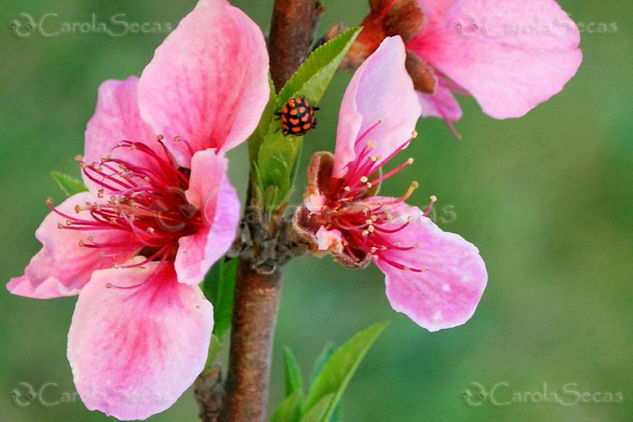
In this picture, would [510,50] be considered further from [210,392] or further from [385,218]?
[210,392]

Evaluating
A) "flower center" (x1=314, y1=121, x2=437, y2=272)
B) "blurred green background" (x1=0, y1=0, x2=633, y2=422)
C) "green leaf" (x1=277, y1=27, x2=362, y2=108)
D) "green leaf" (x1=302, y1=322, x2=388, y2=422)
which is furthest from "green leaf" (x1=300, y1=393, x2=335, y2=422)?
"blurred green background" (x1=0, y1=0, x2=633, y2=422)

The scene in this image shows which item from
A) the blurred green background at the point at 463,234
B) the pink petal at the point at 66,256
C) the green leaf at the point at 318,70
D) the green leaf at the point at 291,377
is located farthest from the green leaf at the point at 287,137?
the blurred green background at the point at 463,234

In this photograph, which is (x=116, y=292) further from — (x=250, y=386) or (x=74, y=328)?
(x=250, y=386)

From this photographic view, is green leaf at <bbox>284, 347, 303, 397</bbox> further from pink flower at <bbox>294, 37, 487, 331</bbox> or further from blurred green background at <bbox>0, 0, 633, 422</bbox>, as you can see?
blurred green background at <bbox>0, 0, 633, 422</bbox>

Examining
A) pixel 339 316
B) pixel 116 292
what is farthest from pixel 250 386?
pixel 339 316

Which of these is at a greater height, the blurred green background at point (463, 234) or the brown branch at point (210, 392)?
the brown branch at point (210, 392)
